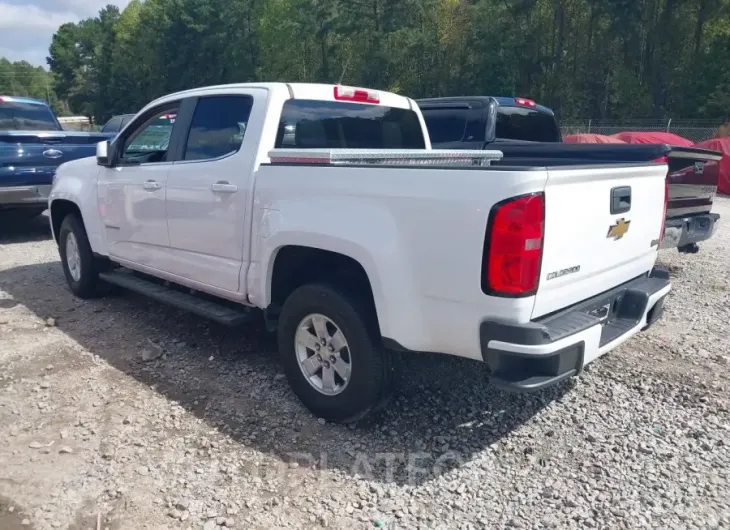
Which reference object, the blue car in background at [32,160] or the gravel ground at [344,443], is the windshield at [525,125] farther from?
the blue car in background at [32,160]

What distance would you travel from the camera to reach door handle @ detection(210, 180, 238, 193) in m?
3.94

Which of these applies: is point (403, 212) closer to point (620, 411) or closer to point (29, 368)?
point (620, 411)

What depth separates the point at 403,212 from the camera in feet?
9.76

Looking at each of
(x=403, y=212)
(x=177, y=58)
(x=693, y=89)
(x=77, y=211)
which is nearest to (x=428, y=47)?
(x=693, y=89)

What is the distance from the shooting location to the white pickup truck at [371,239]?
2791 mm

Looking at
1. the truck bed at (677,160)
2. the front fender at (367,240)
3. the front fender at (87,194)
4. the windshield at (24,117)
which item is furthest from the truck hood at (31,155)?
the front fender at (367,240)

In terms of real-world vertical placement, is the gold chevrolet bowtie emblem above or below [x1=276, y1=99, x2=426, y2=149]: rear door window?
below

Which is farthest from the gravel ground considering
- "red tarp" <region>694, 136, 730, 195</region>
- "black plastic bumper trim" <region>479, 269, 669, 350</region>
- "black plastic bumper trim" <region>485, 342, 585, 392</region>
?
"red tarp" <region>694, 136, 730, 195</region>

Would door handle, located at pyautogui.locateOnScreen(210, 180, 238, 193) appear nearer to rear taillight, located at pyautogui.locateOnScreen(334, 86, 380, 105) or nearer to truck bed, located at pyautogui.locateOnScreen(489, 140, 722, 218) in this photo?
rear taillight, located at pyautogui.locateOnScreen(334, 86, 380, 105)

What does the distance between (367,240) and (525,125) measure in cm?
542

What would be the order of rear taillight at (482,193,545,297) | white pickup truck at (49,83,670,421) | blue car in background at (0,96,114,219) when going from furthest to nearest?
blue car in background at (0,96,114,219) → white pickup truck at (49,83,670,421) → rear taillight at (482,193,545,297)

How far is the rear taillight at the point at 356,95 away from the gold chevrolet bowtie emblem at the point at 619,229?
81.7 inches

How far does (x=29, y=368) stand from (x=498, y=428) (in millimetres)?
3380

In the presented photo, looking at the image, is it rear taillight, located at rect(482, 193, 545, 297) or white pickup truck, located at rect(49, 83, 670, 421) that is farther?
white pickup truck, located at rect(49, 83, 670, 421)
